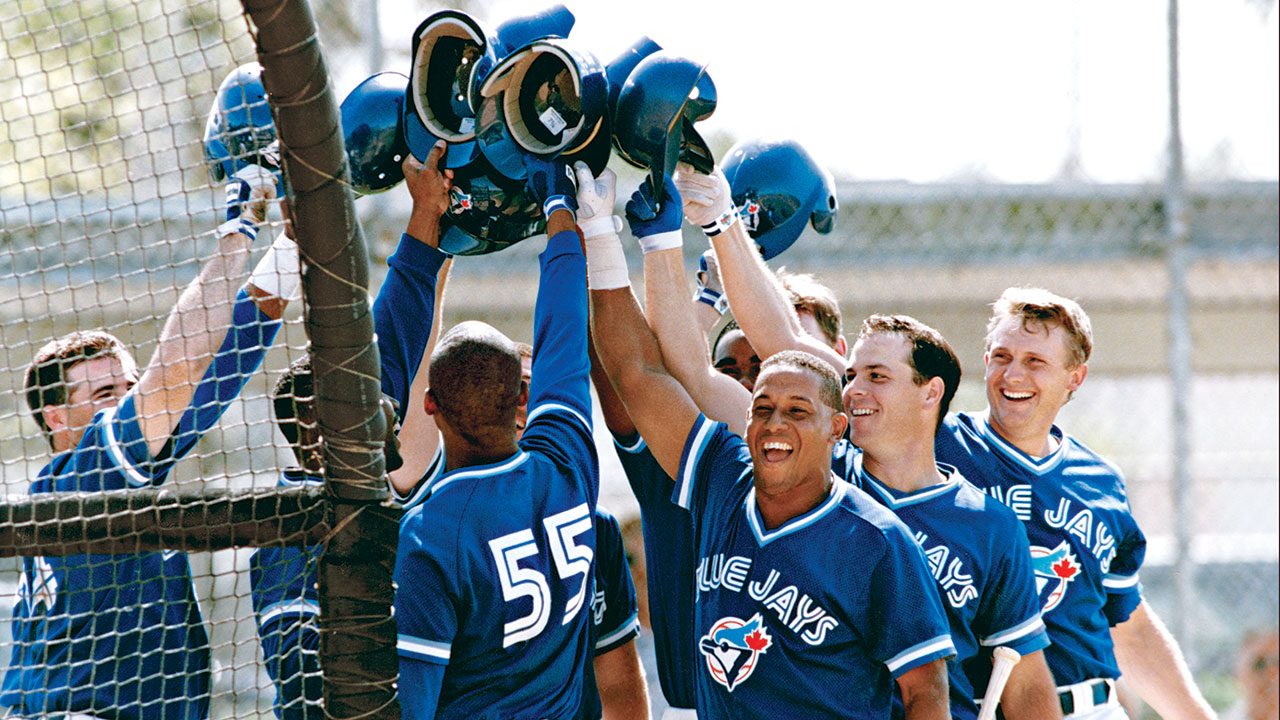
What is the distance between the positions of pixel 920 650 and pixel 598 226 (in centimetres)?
118

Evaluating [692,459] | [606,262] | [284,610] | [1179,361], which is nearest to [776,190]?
[606,262]

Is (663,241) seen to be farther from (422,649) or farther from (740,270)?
(422,649)

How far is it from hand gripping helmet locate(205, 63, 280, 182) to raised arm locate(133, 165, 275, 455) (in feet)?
0.17

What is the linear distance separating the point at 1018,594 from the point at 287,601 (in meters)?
1.60

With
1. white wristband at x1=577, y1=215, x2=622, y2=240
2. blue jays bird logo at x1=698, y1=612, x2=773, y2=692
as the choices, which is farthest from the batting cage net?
blue jays bird logo at x1=698, y1=612, x2=773, y2=692

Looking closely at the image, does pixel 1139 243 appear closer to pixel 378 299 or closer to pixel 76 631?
pixel 378 299

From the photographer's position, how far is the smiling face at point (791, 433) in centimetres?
247

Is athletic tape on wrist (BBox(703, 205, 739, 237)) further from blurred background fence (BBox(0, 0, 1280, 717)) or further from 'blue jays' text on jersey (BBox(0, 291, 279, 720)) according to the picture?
blurred background fence (BBox(0, 0, 1280, 717))

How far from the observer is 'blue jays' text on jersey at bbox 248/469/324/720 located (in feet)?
6.73

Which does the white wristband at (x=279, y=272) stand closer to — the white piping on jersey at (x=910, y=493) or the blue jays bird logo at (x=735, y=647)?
the blue jays bird logo at (x=735, y=647)

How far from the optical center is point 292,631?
2.30 meters

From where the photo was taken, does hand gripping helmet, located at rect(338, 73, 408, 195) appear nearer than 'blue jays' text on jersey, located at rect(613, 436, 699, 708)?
Yes

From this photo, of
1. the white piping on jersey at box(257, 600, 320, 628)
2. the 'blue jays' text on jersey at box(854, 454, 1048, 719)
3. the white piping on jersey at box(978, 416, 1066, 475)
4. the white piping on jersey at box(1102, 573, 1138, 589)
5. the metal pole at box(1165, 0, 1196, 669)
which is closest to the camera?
the white piping on jersey at box(257, 600, 320, 628)

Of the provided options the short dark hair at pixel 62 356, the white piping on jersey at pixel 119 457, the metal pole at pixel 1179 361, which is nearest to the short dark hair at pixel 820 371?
the white piping on jersey at pixel 119 457
